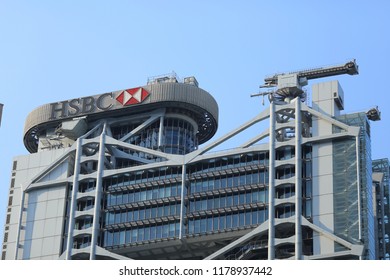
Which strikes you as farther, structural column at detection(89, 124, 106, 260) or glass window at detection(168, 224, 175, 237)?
structural column at detection(89, 124, 106, 260)

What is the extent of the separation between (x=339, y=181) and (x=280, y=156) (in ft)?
34.0

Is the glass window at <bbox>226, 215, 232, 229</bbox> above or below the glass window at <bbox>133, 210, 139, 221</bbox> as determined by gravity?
below

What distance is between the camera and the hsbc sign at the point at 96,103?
159 metres

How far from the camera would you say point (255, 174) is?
139 m

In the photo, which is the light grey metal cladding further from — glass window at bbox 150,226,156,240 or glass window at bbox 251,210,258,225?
glass window at bbox 251,210,258,225

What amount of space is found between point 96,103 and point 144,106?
8.88m

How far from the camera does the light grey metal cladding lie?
158 m

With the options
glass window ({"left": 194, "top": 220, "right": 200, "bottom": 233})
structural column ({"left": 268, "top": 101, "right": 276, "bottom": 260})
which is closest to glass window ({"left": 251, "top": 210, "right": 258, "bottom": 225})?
structural column ({"left": 268, "top": 101, "right": 276, "bottom": 260})

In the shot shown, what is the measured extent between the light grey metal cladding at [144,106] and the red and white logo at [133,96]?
504mm

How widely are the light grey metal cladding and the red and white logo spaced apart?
0.50 meters

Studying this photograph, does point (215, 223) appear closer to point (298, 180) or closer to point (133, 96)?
point (298, 180)

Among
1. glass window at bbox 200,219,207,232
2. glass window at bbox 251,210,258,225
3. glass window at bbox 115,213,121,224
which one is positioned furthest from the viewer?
glass window at bbox 115,213,121,224
